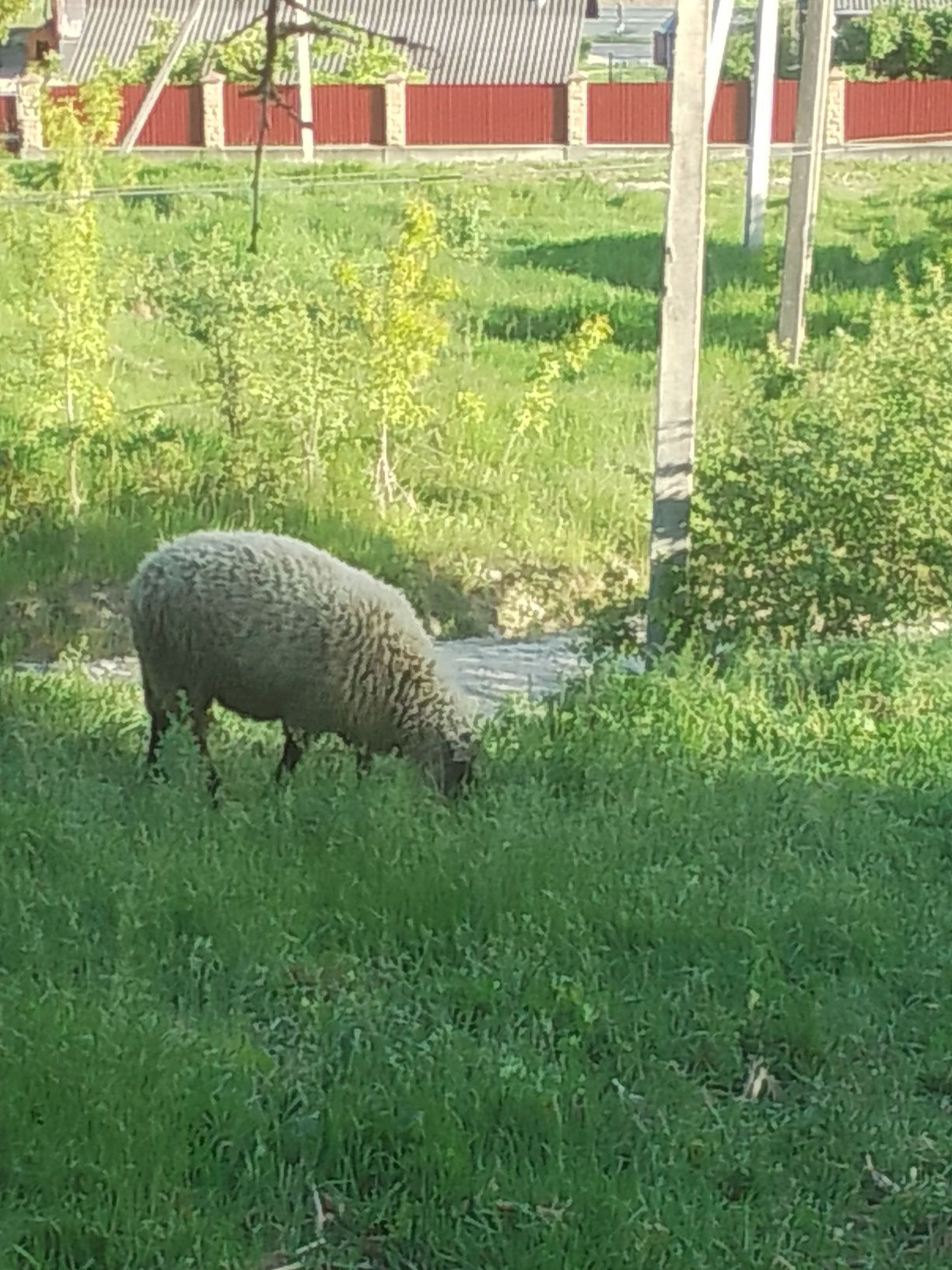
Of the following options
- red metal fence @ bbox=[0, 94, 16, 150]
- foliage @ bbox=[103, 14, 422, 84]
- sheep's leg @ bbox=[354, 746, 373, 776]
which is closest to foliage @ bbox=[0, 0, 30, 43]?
foliage @ bbox=[103, 14, 422, 84]

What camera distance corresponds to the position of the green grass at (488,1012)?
14.3 ft

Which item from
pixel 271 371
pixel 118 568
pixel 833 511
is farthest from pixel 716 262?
pixel 833 511

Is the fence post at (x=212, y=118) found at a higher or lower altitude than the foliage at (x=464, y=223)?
higher

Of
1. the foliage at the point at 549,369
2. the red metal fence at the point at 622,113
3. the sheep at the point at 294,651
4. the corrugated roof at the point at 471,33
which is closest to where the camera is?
the sheep at the point at 294,651

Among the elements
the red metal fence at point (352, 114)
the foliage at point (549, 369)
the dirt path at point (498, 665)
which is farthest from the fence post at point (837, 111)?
the dirt path at point (498, 665)

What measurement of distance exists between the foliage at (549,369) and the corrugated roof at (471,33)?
35887mm

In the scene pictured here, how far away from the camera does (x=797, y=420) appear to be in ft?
33.5

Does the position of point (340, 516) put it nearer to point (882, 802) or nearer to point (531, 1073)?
point (882, 802)

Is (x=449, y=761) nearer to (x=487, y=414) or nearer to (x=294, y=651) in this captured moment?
(x=294, y=651)

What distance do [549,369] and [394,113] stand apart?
2885 centimetres

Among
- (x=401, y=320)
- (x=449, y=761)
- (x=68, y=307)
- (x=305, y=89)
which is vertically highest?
(x=305, y=89)

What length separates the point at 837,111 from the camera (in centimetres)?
4375

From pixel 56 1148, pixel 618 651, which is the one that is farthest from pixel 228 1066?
pixel 618 651

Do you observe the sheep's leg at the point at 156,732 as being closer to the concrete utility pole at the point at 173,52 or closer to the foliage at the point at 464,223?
the concrete utility pole at the point at 173,52
